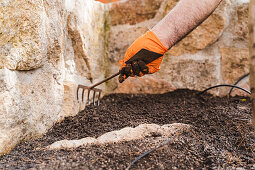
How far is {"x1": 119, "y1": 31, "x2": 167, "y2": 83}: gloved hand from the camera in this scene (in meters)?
1.21

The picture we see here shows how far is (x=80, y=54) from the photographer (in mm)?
1614

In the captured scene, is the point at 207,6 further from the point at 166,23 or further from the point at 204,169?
the point at 204,169

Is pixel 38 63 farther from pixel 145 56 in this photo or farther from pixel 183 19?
pixel 183 19

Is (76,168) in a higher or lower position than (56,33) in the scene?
lower

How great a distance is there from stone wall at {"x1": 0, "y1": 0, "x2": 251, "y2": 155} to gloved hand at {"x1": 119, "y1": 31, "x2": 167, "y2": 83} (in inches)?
16.6

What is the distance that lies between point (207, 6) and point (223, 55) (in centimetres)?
85

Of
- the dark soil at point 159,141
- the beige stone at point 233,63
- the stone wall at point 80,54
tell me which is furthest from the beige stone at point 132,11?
the dark soil at point 159,141

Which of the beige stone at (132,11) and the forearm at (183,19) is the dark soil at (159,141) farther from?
the beige stone at (132,11)

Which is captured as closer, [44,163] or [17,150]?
[44,163]

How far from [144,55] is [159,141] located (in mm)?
512

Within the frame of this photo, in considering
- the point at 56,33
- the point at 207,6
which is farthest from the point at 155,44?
the point at 56,33

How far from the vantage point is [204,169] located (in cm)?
83

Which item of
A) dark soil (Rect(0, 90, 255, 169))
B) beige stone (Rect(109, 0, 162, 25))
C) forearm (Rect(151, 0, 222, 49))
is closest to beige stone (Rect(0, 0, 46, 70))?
dark soil (Rect(0, 90, 255, 169))

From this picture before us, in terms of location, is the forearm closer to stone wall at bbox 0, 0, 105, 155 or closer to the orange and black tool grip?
the orange and black tool grip
